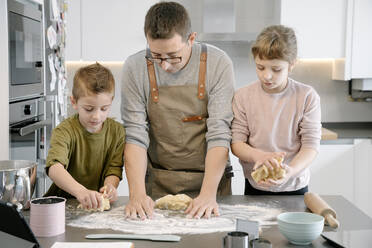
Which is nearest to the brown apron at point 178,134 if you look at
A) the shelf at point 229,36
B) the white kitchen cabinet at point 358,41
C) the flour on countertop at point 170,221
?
the flour on countertop at point 170,221

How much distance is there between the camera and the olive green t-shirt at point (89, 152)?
1.73 m

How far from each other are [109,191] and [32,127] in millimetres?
819

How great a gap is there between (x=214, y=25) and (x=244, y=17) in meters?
0.37

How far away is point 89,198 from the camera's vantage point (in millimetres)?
1564

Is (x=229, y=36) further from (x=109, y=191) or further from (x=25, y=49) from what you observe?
(x=109, y=191)

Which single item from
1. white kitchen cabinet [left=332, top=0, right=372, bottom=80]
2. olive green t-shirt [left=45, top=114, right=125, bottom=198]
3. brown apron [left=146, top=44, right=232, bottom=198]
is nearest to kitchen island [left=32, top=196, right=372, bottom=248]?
olive green t-shirt [left=45, top=114, right=125, bottom=198]

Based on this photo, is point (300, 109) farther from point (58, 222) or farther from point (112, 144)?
point (58, 222)

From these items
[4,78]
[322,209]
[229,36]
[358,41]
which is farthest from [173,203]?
[358,41]

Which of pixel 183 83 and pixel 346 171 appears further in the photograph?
pixel 346 171

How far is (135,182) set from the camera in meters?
1.74

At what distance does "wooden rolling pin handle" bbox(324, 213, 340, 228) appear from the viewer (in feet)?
4.72

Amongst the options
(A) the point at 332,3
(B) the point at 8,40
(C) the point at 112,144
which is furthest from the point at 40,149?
(A) the point at 332,3

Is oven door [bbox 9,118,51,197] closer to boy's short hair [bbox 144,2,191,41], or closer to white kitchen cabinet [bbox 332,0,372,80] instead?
boy's short hair [bbox 144,2,191,41]

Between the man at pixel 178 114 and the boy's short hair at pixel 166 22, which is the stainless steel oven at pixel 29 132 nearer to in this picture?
the man at pixel 178 114
